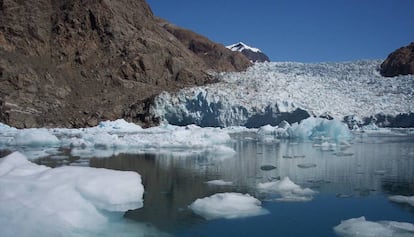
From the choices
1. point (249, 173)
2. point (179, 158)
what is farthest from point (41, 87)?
point (249, 173)

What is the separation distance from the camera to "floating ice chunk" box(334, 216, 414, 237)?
463cm

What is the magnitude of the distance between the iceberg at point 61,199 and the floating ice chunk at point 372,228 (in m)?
2.63

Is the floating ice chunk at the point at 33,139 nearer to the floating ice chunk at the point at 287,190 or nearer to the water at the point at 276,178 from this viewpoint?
the water at the point at 276,178

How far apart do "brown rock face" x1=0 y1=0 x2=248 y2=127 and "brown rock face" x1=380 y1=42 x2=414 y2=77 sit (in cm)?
1570

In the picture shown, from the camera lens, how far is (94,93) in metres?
30.3

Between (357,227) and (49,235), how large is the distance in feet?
11.2

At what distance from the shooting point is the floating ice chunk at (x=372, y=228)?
463 centimetres

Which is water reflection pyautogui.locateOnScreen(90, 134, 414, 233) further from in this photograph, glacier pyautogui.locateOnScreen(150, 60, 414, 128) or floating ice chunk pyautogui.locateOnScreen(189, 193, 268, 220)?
glacier pyautogui.locateOnScreen(150, 60, 414, 128)

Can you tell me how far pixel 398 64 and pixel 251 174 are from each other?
32831mm

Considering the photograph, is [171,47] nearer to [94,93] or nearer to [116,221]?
[94,93]

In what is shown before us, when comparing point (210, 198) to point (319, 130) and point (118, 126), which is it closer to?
point (319, 130)

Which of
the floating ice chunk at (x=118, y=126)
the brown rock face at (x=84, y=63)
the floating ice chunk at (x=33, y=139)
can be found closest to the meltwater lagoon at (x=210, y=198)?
the floating ice chunk at (x=33, y=139)

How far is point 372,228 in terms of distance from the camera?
15.6ft

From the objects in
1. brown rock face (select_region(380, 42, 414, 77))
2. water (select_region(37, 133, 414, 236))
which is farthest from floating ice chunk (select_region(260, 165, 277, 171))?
brown rock face (select_region(380, 42, 414, 77))
